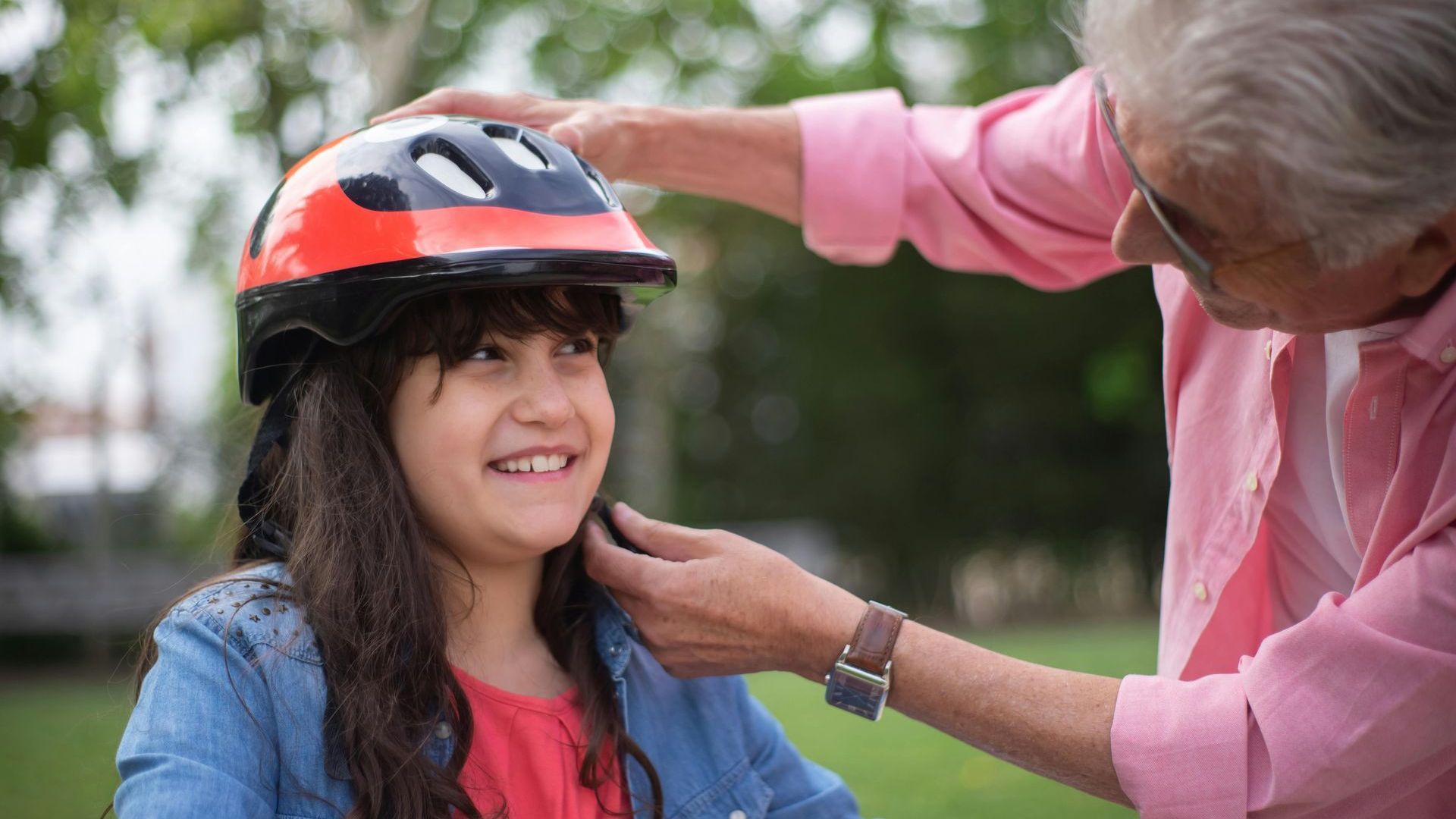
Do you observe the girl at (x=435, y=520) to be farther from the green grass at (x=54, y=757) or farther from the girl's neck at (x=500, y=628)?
the green grass at (x=54, y=757)

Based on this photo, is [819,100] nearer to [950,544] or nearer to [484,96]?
[484,96]

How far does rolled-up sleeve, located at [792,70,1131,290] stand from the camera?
2711mm

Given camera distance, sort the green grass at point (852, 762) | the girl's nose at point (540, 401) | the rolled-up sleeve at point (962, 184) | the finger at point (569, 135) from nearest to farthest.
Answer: the girl's nose at point (540, 401)
the finger at point (569, 135)
the rolled-up sleeve at point (962, 184)
the green grass at point (852, 762)

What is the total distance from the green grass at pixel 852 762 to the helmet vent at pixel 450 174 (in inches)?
88.7

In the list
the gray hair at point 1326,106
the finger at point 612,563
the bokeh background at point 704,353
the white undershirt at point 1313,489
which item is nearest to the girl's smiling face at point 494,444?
the finger at point 612,563

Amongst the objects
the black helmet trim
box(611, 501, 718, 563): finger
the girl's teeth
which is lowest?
box(611, 501, 718, 563): finger

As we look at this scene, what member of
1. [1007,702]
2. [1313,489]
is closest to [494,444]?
[1007,702]

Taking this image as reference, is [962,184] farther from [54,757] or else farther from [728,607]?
[54,757]

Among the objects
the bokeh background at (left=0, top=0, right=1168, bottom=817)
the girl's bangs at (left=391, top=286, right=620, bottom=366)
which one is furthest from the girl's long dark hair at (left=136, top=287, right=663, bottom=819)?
the bokeh background at (left=0, top=0, right=1168, bottom=817)

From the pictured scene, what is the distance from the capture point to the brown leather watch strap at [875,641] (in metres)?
2.06

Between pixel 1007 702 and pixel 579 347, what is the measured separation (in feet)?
3.22

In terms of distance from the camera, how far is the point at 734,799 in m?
2.35

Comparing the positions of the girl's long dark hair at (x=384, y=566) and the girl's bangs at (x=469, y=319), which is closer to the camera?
A: the girl's long dark hair at (x=384, y=566)

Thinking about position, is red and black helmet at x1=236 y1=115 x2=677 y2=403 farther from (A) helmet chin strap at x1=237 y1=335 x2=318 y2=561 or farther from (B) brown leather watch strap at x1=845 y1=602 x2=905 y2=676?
(B) brown leather watch strap at x1=845 y1=602 x2=905 y2=676
